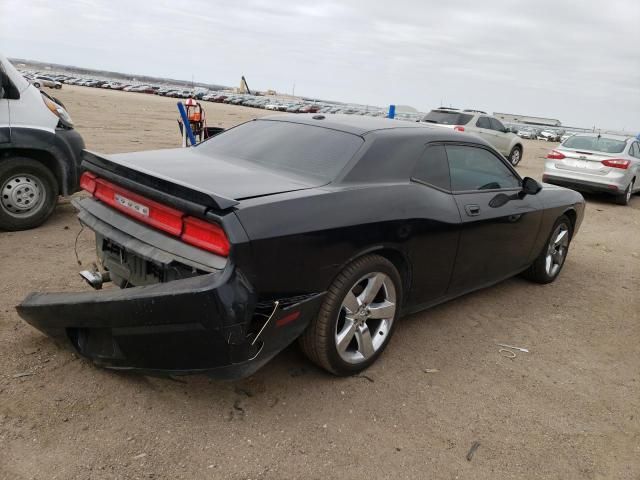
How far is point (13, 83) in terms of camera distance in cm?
525

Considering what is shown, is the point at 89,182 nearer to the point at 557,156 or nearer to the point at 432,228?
the point at 432,228

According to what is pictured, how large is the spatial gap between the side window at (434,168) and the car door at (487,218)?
0.07m

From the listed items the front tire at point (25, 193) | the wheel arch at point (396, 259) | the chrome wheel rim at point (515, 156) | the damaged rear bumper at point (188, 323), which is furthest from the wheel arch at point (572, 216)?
the chrome wheel rim at point (515, 156)

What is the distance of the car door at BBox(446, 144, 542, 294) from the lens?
12.7ft

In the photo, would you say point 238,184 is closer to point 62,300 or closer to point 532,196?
point 62,300

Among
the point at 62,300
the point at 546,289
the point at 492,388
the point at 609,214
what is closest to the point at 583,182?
the point at 609,214

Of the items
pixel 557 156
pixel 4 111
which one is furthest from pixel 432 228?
pixel 557 156

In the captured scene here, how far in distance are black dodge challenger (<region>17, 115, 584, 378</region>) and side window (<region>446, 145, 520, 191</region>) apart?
2 centimetres

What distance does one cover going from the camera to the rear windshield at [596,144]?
11352 millimetres

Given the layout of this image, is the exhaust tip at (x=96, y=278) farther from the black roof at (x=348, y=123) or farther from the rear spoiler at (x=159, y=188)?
the black roof at (x=348, y=123)

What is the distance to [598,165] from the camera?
11.0 m

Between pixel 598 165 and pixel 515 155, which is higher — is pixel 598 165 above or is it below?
above

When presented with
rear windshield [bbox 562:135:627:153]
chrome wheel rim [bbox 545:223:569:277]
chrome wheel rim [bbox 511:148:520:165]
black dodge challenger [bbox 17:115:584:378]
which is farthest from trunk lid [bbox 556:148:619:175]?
black dodge challenger [bbox 17:115:584:378]

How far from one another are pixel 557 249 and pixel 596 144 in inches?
293
